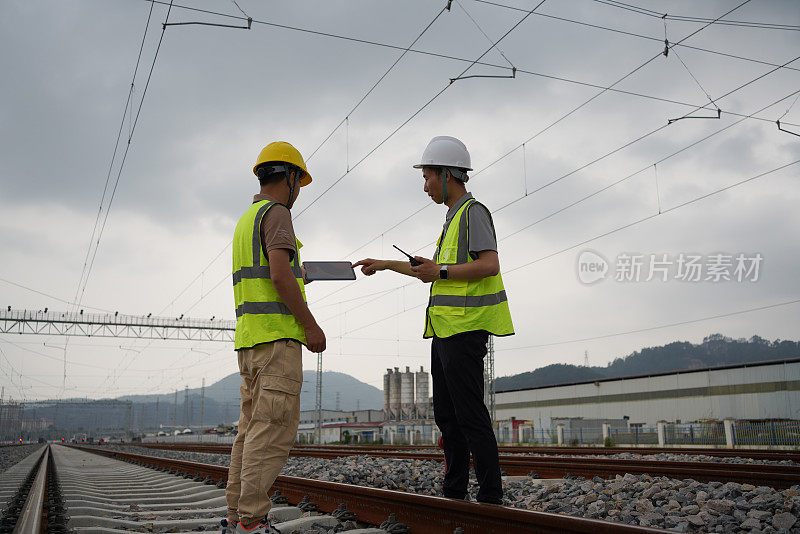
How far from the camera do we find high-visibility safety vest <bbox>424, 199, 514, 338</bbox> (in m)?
3.42

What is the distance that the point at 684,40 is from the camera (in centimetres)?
1183

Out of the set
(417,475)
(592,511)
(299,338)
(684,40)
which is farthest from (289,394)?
(684,40)

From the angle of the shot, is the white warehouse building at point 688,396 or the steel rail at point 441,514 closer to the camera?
the steel rail at point 441,514

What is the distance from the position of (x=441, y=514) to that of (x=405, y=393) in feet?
231

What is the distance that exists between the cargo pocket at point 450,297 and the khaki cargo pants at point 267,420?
88 centimetres

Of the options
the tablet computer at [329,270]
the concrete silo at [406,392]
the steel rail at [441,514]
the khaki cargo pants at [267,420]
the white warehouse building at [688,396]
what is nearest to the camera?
the steel rail at [441,514]

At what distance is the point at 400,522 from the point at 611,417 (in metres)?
40.6

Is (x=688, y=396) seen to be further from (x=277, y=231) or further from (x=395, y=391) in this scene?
(x=395, y=391)

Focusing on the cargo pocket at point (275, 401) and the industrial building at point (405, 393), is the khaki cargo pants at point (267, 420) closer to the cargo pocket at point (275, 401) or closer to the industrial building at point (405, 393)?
the cargo pocket at point (275, 401)

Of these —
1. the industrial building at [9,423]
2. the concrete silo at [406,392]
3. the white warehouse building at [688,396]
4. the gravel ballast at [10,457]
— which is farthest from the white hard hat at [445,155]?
the industrial building at [9,423]

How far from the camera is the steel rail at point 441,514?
2484 millimetres

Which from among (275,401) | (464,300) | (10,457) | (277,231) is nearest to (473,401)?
(464,300)

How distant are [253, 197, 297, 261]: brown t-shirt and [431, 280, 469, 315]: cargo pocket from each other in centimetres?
92

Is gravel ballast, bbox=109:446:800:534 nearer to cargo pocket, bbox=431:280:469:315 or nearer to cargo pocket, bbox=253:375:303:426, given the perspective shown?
cargo pocket, bbox=431:280:469:315
